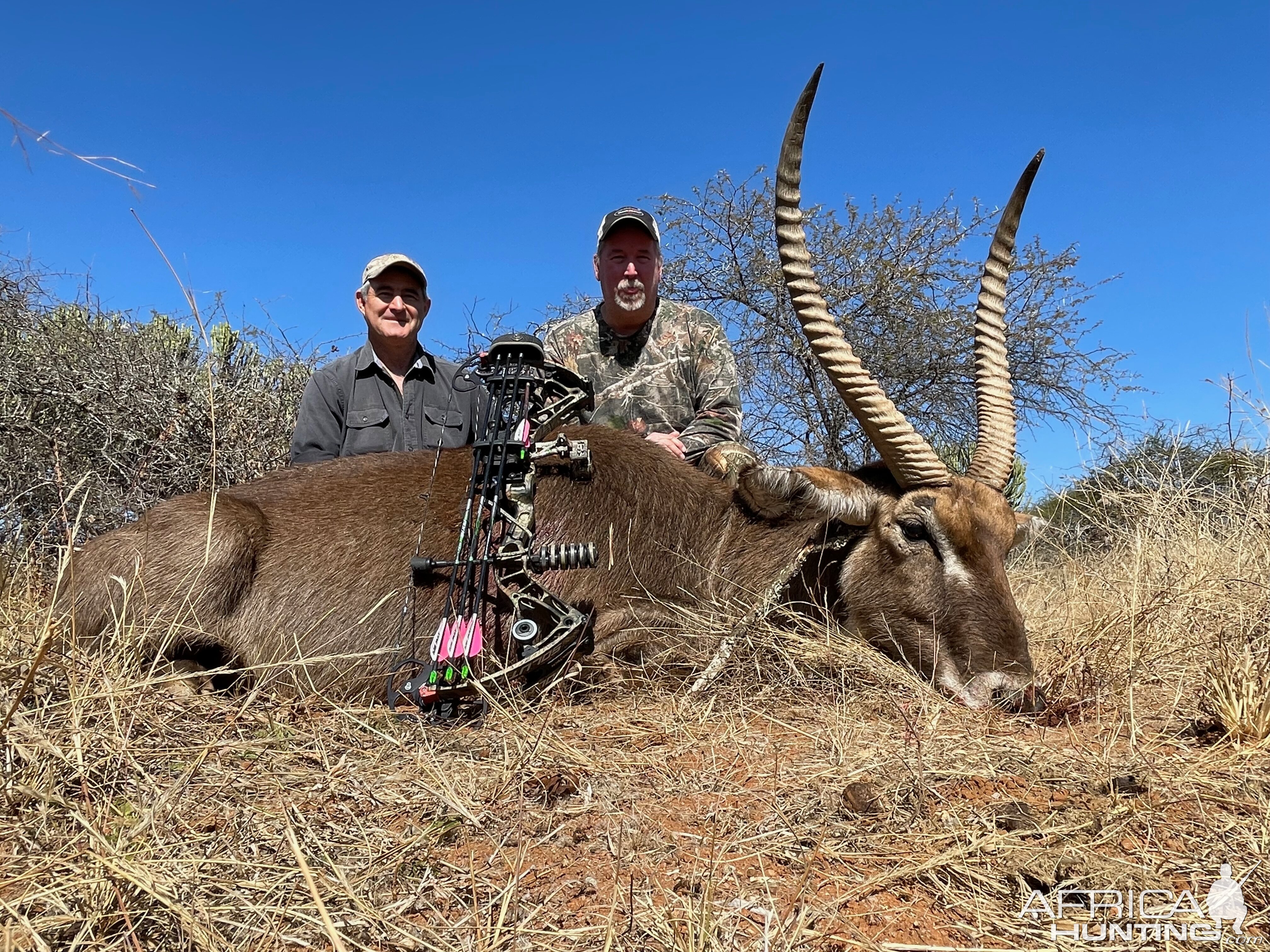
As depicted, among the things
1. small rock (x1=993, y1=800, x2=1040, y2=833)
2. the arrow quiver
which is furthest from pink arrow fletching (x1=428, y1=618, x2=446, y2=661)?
small rock (x1=993, y1=800, x2=1040, y2=833)

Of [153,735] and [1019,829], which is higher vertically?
[1019,829]

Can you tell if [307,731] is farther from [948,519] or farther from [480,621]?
[948,519]

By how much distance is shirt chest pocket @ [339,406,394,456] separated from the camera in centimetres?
538

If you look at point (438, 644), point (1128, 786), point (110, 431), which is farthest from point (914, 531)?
point (110, 431)

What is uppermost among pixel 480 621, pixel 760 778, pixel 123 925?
pixel 480 621

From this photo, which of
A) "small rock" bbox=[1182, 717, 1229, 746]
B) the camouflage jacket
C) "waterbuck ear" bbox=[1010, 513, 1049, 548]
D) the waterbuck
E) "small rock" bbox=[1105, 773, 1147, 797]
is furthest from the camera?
the camouflage jacket

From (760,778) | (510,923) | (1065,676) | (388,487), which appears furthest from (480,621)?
(1065,676)

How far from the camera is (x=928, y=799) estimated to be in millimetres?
2064

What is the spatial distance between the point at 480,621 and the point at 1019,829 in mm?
2062

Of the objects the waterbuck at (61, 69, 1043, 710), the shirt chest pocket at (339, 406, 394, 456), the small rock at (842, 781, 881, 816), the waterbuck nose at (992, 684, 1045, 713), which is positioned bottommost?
the small rock at (842, 781, 881, 816)

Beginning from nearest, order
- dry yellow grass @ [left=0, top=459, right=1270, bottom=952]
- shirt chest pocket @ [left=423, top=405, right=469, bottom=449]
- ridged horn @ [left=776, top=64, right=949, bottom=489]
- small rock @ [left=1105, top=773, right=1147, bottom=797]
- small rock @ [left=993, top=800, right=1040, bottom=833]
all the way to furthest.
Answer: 1. dry yellow grass @ [left=0, top=459, right=1270, bottom=952]
2. small rock @ [left=993, top=800, right=1040, bottom=833]
3. small rock @ [left=1105, top=773, right=1147, bottom=797]
4. ridged horn @ [left=776, top=64, right=949, bottom=489]
5. shirt chest pocket @ [left=423, top=405, right=469, bottom=449]

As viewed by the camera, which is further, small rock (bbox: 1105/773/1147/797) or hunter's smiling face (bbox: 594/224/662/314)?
hunter's smiling face (bbox: 594/224/662/314)

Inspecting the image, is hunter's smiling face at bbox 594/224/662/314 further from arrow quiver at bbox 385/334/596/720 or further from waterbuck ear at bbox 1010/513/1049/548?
waterbuck ear at bbox 1010/513/1049/548

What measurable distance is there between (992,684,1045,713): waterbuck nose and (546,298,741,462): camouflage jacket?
115 inches
